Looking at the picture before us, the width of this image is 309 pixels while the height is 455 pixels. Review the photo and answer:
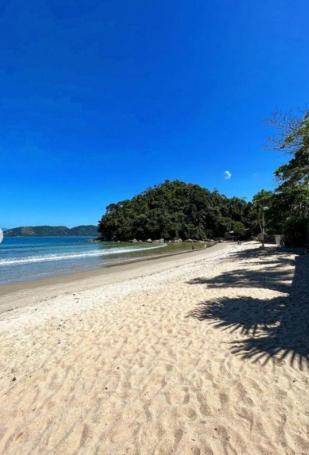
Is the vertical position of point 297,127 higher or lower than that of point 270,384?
higher

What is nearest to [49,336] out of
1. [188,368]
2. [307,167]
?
[188,368]

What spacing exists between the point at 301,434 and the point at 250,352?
1685mm

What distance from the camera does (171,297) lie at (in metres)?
8.38

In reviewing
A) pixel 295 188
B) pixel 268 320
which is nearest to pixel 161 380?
pixel 268 320

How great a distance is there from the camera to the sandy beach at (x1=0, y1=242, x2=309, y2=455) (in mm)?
2764

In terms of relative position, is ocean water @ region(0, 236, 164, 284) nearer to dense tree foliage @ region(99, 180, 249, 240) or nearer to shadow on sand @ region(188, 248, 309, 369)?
shadow on sand @ region(188, 248, 309, 369)

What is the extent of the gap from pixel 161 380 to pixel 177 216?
82575mm

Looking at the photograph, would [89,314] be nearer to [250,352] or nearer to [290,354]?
[250,352]

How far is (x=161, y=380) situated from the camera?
3.77 m

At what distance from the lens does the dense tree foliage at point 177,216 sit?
83.2 metres

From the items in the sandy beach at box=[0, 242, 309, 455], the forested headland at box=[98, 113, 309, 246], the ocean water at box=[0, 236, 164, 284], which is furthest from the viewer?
the forested headland at box=[98, 113, 309, 246]

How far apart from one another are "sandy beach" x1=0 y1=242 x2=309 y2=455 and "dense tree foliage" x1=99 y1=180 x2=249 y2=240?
71929 mm

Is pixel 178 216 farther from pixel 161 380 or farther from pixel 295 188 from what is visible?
pixel 161 380

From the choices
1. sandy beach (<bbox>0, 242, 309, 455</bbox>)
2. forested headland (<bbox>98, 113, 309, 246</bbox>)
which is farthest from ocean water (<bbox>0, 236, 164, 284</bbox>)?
forested headland (<bbox>98, 113, 309, 246</bbox>)
